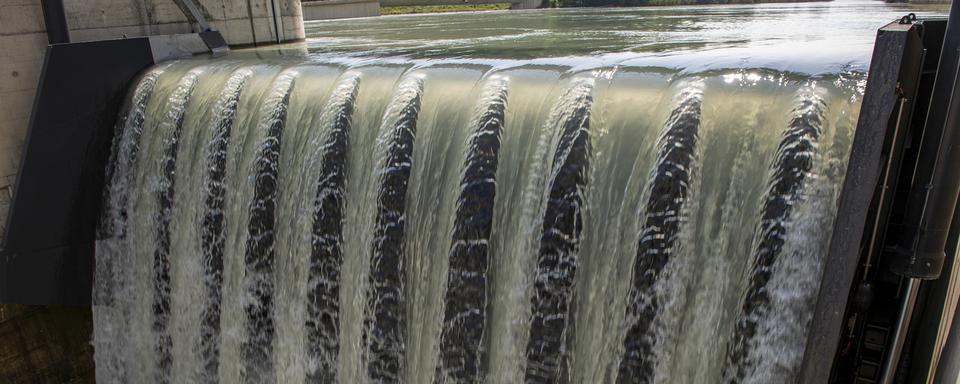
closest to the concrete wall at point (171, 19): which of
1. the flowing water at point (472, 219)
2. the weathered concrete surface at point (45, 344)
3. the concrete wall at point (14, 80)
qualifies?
the concrete wall at point (14, 80)

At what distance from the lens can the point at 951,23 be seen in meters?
3.21

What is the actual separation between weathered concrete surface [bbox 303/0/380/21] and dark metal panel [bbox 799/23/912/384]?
2037 cm

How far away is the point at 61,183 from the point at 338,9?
18127mm

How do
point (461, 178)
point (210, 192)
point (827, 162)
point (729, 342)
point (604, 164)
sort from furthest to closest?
point (210, 192) < point (461, 178) < point (604, 164) < point (729, 342) < point (827, 162)

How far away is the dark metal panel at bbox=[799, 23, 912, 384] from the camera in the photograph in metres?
3.08

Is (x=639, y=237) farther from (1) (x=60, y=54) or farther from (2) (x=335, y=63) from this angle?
(1) (x=60, y=54)

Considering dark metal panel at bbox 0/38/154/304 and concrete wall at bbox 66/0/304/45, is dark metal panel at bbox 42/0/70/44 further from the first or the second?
dark metal panel at bbox 0/38/154/304

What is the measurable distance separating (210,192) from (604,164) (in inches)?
128

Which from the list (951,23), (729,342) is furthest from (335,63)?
(951,23)

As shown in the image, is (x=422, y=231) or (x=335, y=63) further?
(x=335, y=63)

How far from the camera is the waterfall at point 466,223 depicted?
12.4ft

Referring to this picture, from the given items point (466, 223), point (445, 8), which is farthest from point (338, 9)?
point (466, 223)

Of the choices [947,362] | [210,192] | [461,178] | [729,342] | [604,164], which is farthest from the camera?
[210,192]

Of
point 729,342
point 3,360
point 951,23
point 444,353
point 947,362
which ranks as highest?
point 951,23
